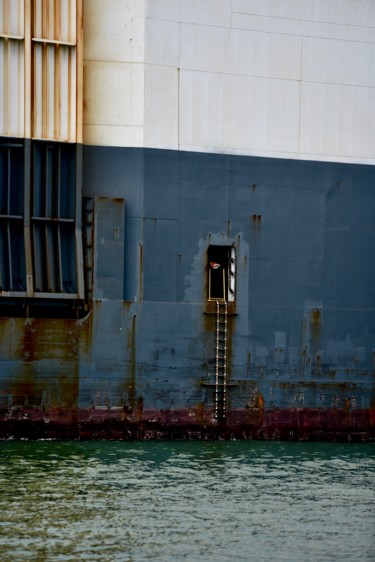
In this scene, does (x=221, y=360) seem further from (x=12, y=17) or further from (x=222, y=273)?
(x=12, y=17)

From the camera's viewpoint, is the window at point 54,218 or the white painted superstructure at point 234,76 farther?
the white painted superstructure at point 234,76

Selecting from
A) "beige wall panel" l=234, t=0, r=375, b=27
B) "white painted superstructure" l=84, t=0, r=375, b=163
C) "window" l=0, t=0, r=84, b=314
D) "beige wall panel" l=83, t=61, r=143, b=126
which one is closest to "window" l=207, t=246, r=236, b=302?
"white painted superstructure" l=84, t=0, r=375, b=163

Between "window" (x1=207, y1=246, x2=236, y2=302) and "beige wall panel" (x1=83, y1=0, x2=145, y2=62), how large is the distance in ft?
12.7

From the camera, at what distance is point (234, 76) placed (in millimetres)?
22594

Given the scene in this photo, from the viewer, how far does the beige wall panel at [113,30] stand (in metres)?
21.8

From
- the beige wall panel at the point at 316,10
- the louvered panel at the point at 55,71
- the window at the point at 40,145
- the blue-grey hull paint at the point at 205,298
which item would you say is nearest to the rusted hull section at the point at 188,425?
the blue-grey hull paint at the point at 205,298

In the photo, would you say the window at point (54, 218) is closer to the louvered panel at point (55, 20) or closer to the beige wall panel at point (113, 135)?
the beige wall panel at point (113, 135)

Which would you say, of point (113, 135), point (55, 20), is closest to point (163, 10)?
point (55, 20)

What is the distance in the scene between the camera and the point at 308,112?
76.0ft

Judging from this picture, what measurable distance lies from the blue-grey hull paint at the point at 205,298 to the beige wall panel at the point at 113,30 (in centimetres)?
176

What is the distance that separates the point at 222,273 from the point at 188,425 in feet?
9.74

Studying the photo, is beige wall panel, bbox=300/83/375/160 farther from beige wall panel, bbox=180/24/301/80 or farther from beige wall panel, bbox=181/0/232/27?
beige wall panel, bbox=181/0/232/27

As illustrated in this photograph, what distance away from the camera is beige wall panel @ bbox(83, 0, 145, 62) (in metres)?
21.8

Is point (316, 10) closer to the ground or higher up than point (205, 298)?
higher up
